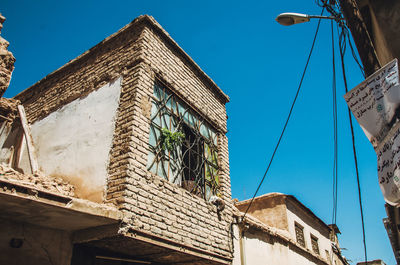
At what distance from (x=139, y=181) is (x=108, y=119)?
152cm

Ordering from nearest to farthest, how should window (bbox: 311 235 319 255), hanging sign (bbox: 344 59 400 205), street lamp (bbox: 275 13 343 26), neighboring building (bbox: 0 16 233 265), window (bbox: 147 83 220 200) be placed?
hanging sign (bbox: 344 59 400 205), neighboring building (bbox: 0 16 233 265), street lamp (bbox: 275 13 343 26), window (bbox: 147 83 220 200), window (bbox: 311 235 319 255)

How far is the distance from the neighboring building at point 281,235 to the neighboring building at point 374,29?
16.2 ft

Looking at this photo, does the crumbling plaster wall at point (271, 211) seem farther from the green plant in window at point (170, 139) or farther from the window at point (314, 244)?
the green plant in window at point (170, 139)

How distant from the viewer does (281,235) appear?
1065cm

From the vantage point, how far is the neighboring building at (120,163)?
4.57m

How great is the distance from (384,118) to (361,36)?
178 centimetres

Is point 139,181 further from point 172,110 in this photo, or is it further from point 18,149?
point 18,149

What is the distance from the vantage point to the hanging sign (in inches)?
109

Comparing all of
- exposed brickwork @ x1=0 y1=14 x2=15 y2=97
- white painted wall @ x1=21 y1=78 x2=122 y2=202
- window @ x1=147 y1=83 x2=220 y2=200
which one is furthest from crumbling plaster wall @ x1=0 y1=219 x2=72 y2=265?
exposed brickwork @ x1=0 y1=14 x2=15 y2=97

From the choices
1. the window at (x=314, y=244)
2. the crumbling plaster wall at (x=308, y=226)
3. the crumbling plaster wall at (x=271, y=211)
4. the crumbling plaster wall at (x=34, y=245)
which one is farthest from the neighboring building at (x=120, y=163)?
the window at (x=314, y=244)

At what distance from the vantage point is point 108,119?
6.06 metres

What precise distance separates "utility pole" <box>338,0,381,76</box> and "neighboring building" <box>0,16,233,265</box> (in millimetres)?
3741

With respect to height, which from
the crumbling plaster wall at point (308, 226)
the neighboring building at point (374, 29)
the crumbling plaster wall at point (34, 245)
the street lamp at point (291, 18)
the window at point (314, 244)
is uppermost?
the street lamp at point (291, 18)

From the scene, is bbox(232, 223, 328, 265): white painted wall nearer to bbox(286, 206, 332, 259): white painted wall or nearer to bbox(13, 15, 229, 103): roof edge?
bbox(286, 206, 332, 259): white painted wall
